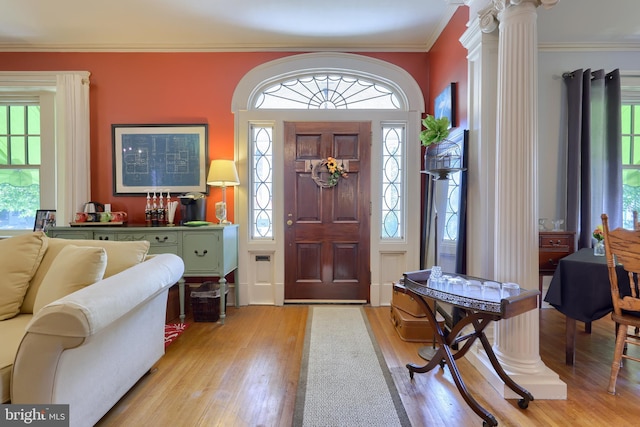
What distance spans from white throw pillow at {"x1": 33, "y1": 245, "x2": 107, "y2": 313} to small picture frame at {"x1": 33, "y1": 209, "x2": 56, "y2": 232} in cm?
233

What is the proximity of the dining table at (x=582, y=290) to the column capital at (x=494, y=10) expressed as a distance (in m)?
1.61

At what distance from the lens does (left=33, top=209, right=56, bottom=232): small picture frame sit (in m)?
3.46

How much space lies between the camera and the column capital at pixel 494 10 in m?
1.84

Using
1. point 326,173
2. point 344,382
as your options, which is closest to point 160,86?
point 326,173

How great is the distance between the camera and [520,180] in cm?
187

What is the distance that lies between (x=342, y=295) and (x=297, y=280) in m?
0.54

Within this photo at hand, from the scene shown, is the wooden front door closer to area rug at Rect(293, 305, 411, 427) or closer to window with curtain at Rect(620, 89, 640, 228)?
Result: area rug at Rect(293, 305, 411, 427)

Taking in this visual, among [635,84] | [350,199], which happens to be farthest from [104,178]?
[635,84]

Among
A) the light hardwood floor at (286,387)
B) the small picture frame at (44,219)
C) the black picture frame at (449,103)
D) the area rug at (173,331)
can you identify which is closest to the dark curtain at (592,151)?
the light hardwood floor at (286,387)

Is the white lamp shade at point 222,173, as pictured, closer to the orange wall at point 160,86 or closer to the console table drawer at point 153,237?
the orange wall at point 160,86

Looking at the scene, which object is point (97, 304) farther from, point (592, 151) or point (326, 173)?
point (592, 151)

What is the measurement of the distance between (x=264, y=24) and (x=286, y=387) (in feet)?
10.4

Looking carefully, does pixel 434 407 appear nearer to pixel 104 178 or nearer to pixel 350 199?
pixel 350 199

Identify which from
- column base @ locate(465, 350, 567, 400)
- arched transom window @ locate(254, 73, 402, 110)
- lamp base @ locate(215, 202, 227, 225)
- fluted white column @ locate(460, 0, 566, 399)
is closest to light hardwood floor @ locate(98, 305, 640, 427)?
column base @ locate(465, 350, 567, 400)
